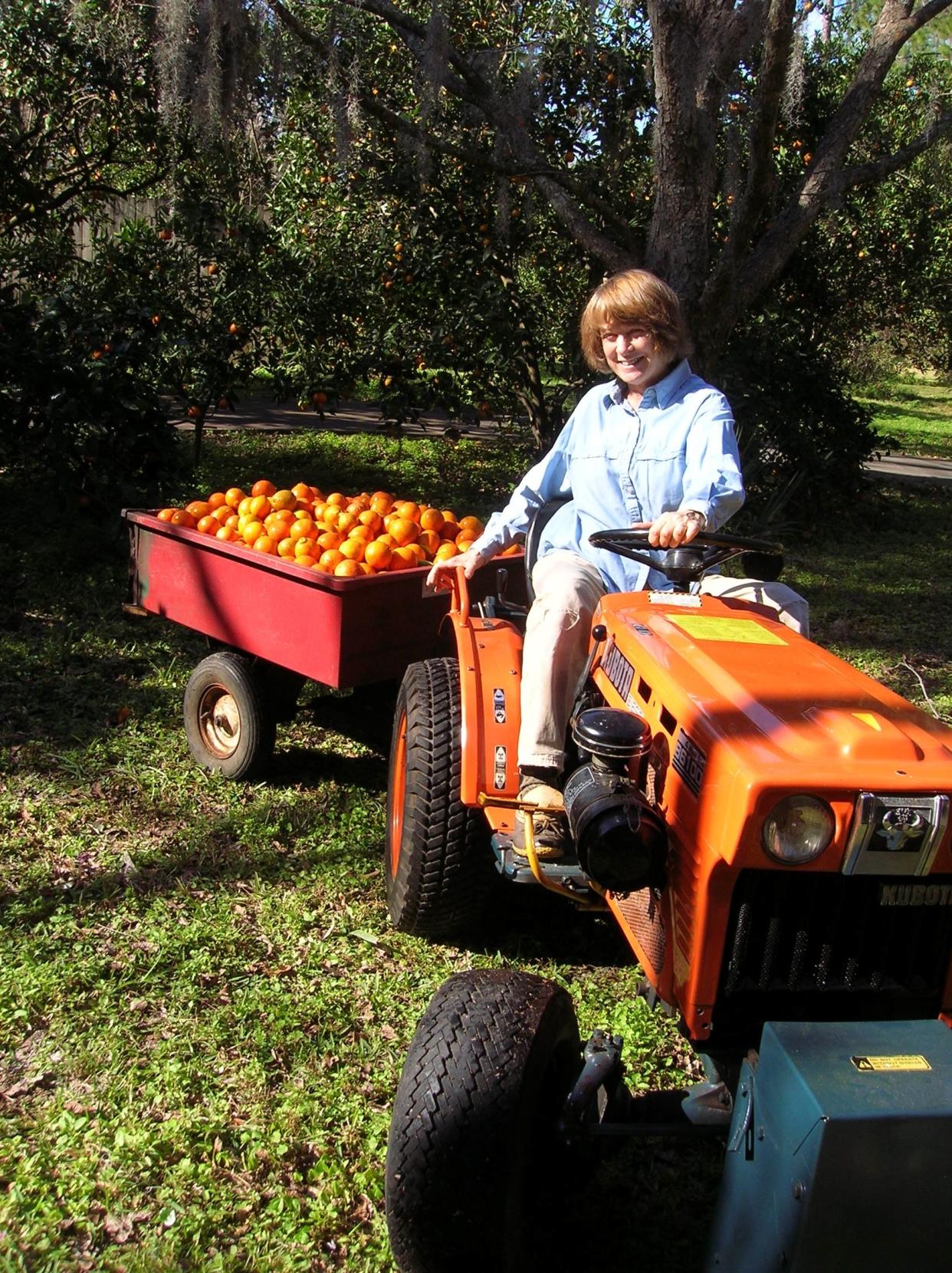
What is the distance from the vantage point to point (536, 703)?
9.36ft

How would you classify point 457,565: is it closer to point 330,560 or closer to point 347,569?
point 347,569

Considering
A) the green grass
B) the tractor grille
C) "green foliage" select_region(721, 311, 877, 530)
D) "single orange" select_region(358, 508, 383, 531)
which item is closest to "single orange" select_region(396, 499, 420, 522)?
"single orange" select_region(358, 508, 383, 531)

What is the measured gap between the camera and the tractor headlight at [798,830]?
1.98 metres

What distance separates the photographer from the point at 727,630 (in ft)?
8.89

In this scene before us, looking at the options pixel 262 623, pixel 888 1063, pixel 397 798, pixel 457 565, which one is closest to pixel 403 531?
pixel 262 623

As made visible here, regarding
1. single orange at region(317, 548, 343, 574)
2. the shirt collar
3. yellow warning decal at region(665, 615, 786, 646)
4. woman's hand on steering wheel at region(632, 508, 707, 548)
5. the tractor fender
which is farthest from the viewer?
single orange at region(317, 548, 343, 574)

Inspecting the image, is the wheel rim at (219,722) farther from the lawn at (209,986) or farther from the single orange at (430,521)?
the single orange at (430,521)

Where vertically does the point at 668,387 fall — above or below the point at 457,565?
above

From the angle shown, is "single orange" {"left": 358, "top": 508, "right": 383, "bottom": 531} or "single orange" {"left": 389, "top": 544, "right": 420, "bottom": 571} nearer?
"single orange" {"left": 389, "top": 544, "right": 420, "bottom": 571}

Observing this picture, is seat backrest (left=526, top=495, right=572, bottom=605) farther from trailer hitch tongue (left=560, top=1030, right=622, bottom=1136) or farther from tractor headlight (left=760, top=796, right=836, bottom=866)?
tractor headlight (left=760, top=796, right=836, bottom=866)

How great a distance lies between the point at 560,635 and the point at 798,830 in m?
1.06

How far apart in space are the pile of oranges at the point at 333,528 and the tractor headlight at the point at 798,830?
2.29 metres

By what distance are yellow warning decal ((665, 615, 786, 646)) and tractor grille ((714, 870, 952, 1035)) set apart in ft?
2.27

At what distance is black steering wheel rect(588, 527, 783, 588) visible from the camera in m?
2.83
